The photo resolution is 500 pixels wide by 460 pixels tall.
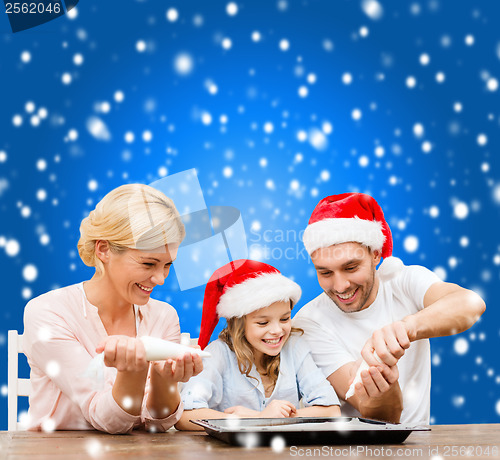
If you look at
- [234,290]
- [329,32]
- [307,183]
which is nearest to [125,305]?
[234,290]

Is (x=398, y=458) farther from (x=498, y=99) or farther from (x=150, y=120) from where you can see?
(x=498, y=99)

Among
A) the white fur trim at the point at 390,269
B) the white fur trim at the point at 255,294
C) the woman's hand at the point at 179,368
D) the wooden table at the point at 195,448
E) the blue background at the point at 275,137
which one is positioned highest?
the blue background at the point at 275,137

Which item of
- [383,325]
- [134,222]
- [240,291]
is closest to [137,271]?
[134,222]

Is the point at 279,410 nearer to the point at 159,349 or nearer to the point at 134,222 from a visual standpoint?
the point at 159,349

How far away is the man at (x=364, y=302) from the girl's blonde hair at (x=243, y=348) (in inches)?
4.1

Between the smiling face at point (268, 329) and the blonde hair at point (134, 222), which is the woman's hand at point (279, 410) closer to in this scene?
the smiling face at point (268, 329)

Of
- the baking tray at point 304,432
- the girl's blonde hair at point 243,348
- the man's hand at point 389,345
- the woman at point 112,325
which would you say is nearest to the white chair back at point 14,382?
the woman at point 112,325

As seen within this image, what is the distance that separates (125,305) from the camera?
4.53 feet

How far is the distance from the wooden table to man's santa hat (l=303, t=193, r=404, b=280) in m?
0.59

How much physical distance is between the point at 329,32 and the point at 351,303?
155 centimetres

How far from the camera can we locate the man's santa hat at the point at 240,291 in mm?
1479

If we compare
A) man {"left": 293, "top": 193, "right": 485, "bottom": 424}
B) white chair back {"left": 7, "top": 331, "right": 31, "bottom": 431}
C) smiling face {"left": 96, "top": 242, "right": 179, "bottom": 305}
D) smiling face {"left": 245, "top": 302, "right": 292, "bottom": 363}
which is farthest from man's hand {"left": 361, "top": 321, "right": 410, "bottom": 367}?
white chair back {"left": 7, "top": 331, "right": 31, "bottom": 431}

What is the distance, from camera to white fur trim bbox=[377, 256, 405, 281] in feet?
5.22

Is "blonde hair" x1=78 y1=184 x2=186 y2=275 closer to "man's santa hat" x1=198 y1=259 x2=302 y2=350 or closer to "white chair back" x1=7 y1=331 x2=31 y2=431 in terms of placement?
"man's santa hat" x1=198 y1=259 x2=302 y2=350
